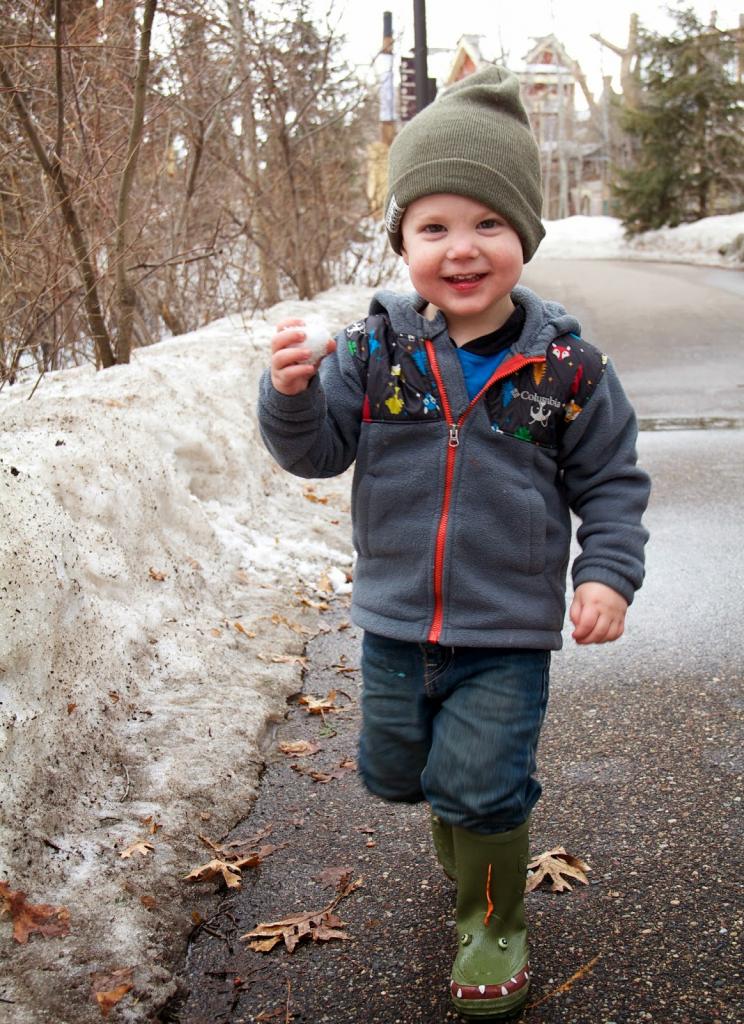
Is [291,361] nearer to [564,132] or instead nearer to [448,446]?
[448,446]

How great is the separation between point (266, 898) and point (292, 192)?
10768mm

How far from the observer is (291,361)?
8.51ft

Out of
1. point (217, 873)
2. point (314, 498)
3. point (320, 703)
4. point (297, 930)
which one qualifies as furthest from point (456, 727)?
point (314, 498)

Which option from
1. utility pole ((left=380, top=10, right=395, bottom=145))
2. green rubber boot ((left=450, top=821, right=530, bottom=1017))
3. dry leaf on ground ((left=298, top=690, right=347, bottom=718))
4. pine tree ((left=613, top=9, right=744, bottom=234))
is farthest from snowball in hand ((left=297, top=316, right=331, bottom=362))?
pine tree ((left=613, top=9, right=744, bottom=234))

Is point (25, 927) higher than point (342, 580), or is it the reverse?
point (25, 927)

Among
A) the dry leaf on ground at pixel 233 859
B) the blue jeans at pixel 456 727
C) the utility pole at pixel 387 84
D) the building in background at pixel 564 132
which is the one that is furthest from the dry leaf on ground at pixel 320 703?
the building in background at pixel 564 132

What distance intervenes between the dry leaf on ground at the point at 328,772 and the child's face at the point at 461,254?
5.32ft

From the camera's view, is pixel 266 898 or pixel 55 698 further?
pixel 55 698

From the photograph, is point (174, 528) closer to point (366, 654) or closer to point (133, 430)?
point (133, 430)

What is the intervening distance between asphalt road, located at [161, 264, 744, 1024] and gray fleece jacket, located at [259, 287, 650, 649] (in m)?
0.70

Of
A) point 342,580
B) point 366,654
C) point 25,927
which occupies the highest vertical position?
point 366,654

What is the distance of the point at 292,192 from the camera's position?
509 inches

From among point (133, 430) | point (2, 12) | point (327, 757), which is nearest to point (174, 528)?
point (133, 430)

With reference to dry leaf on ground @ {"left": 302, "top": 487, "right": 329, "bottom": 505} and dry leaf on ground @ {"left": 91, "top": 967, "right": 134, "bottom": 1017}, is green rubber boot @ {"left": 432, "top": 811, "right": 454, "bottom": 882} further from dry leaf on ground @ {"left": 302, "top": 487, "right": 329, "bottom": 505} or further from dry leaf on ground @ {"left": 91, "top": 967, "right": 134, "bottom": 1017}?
dry leaf on ground @ {"left": 302, "top": 487, "right": 329, "bottom": 505}
